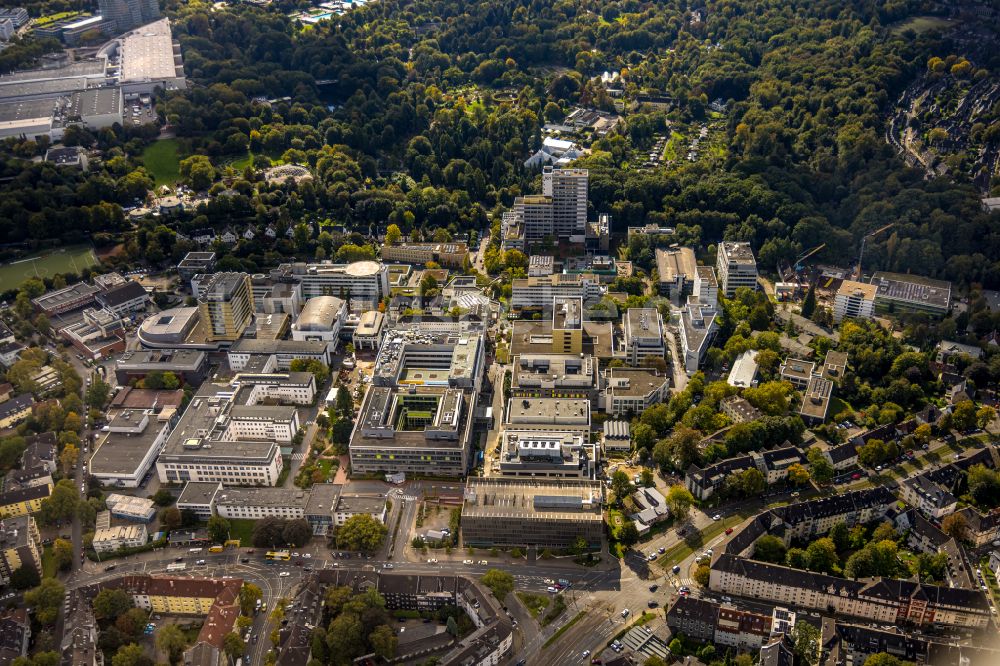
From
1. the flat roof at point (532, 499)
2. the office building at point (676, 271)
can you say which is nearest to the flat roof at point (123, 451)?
the flat roof at point (532, 499)

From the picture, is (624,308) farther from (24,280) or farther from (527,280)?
(24,280)

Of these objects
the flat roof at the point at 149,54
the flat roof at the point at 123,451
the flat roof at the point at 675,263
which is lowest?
the flat roof at the point at 123,451

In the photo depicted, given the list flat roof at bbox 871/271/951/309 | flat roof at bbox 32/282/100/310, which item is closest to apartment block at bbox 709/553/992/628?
flat roof at bbox 871/271/951/309

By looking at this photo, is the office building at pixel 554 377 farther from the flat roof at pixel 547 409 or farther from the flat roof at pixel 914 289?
the flat roof at pixel 914 289

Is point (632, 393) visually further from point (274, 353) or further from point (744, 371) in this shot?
point (274, 353)

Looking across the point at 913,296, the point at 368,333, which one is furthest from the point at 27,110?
the point at 913,296

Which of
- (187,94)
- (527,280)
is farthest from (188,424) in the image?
(187,94)
